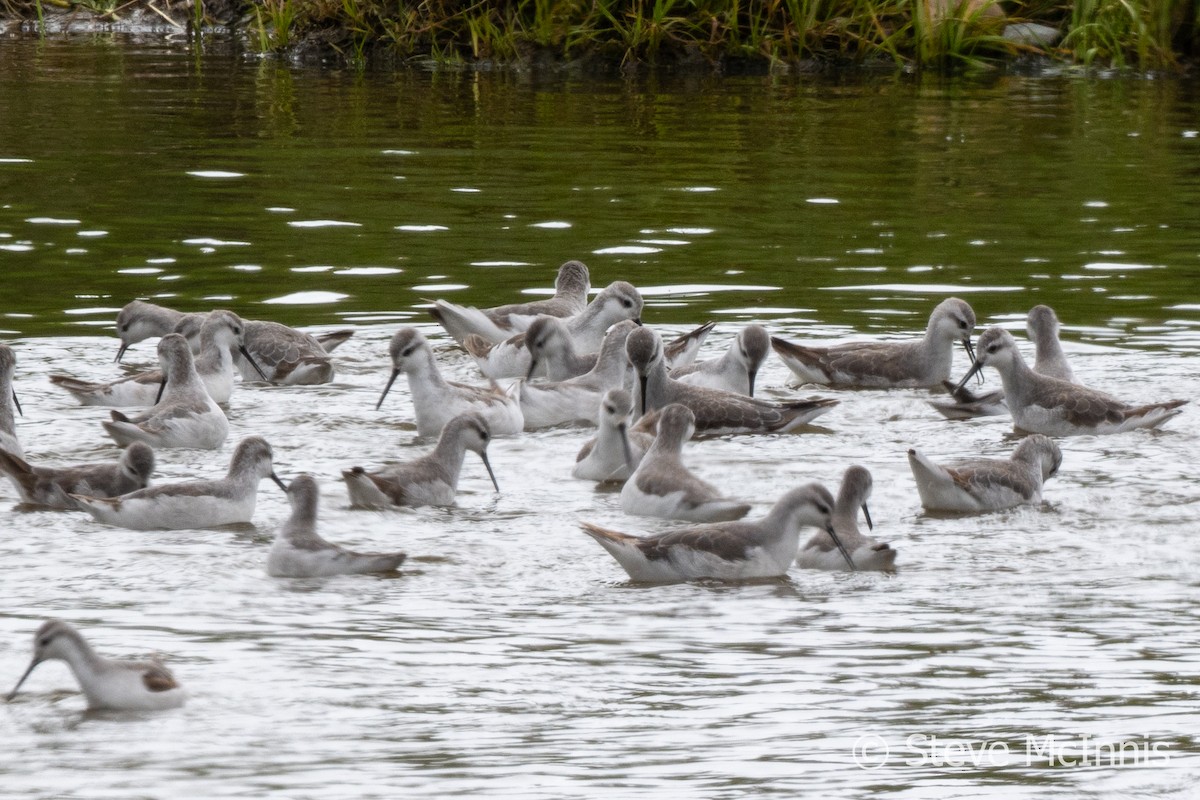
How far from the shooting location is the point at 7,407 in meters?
11.7

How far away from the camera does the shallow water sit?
7.29m

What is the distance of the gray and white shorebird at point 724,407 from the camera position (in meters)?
12.6

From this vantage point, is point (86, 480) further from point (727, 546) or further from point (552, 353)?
point (552, 353)

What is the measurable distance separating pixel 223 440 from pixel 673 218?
8895 millimetres

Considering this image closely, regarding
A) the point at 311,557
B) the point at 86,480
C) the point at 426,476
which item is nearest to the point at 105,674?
the point at 311,557

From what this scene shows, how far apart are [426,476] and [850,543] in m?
2.54

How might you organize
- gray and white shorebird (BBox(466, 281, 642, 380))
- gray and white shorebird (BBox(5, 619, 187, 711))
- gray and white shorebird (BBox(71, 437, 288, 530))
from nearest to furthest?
gray and white shorebird (BBox(5, 619, 187, 711)) → gray and white shorebird (BBox(71, 437, 288, 530)) → gray and white shorebird (BBox(466, 281, 642, 380))

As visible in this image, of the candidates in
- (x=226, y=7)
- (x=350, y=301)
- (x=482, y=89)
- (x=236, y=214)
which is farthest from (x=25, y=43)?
A: (x=350, y=301)

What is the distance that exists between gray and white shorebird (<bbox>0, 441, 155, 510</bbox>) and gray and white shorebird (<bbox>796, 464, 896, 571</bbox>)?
3.53 metres

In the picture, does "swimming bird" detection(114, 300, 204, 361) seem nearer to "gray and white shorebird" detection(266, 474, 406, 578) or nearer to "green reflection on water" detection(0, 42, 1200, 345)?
"green reflection on water" detection(0, 42, 1200, 345)

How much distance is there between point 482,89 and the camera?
1209 inches

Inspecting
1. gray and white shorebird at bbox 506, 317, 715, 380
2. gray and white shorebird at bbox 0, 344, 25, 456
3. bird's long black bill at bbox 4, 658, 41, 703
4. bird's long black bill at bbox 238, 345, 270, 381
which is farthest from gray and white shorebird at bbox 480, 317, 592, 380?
bird's long black bill at bbox 4, 658, 41, 703

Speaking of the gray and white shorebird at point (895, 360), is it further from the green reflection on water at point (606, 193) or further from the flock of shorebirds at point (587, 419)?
the green reflection on water at point (606, 193)

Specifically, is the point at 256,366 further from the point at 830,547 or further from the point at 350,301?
the point at 830,547
